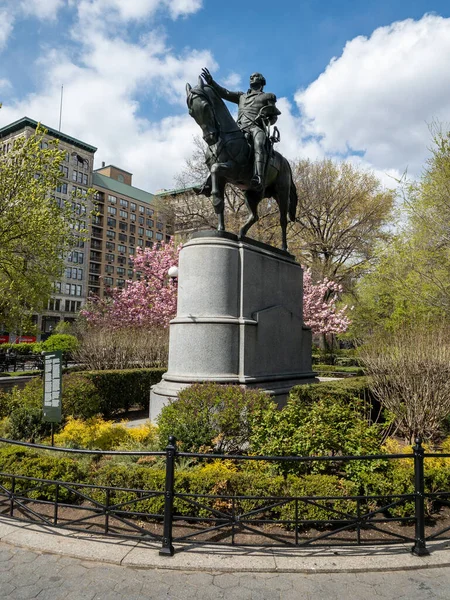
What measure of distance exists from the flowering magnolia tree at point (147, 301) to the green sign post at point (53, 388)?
19771mm

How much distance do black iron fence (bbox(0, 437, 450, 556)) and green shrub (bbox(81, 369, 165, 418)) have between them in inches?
277

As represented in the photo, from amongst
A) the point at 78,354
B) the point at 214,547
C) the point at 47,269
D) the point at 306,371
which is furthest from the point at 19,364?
the point at 214,547

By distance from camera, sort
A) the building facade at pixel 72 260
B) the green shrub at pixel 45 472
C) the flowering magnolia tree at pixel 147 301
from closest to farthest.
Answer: the green shrub at pixel 45 472, the flowering magnolia tree at pixel 147 301, the building facade at pixel 72 260

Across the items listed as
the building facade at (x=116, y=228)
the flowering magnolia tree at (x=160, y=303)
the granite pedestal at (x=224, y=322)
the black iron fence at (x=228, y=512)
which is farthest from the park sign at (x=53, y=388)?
the building facade at (x=116, y=228)

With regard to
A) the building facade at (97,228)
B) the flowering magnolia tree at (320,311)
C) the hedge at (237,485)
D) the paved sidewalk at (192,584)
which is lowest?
the paved sidewalk at (192,584)

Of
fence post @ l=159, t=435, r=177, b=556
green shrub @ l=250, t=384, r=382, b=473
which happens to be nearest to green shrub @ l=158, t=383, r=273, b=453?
green shrub @ l=250, t=384, r=382, b=473

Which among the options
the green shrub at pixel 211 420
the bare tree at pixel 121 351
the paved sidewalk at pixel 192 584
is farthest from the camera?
the bare tree at pixel 121 351

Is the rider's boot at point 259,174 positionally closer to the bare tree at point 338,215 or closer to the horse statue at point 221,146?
the horse statue at point 221,146

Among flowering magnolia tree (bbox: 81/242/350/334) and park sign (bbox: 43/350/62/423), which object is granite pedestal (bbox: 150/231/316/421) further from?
flowering magnolia tree (bbox: 81/242/350/334)

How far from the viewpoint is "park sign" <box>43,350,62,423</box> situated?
7109 millimetres

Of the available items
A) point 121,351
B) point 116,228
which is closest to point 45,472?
point 121,351

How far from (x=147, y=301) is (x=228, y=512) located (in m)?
26.4

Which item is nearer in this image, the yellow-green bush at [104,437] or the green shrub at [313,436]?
the green shrub at [313,436]

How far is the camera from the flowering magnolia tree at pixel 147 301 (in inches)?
1144
